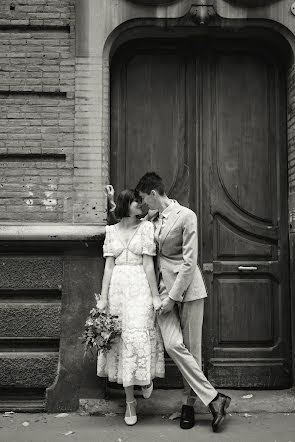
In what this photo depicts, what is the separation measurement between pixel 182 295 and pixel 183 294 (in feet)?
0.15

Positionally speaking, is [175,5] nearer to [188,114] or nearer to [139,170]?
[188,114]

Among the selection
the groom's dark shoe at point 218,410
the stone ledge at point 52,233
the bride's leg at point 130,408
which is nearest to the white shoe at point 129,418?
the bride's leg at point 130,408

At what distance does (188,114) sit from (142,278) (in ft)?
6.51

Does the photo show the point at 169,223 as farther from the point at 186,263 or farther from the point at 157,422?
the point at 157,422

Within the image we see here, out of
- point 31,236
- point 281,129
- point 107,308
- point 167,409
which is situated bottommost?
point 167,409

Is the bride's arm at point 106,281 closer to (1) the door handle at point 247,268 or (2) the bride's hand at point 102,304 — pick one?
(2) the bride's hand at point 102,304

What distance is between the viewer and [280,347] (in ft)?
18.8

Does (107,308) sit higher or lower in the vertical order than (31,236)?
lower

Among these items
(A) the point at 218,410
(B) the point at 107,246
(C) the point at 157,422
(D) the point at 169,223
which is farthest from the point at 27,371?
(D) the point at 169,223

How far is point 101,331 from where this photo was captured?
15.4ft

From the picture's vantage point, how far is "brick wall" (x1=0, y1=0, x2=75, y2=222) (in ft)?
18.0

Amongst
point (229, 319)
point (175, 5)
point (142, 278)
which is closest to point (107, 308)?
point (142, 278)

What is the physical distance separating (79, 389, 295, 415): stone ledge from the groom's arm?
1.18 meters

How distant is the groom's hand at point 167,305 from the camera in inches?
187
